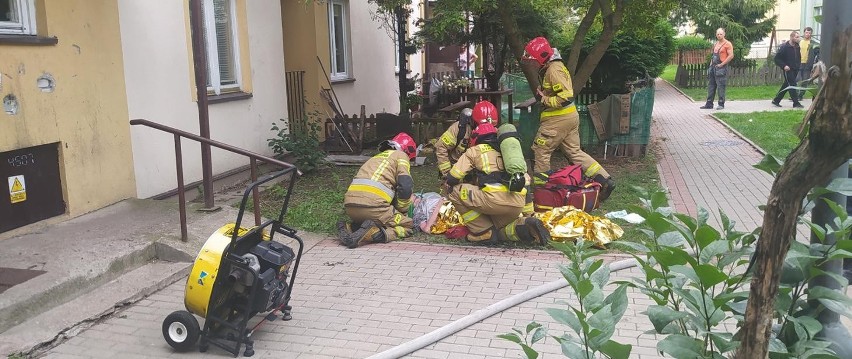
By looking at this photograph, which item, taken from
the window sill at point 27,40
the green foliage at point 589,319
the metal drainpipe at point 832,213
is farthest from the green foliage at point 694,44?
the green foliage at point 589,319

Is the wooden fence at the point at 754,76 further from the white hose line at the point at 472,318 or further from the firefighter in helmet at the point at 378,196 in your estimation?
the white hose line at the point at 472,318

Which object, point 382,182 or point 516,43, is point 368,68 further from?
point 382,182

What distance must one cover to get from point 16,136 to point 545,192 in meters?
5.05

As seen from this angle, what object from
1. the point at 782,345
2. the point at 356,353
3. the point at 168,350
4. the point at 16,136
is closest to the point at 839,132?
the point at 782,345

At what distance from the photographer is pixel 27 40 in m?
5.59

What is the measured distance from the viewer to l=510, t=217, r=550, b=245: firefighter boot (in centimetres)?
638

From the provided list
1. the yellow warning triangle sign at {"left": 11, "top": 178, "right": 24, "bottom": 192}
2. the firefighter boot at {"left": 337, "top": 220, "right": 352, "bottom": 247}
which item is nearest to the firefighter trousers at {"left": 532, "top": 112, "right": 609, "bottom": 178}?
the firefighter boot at {"left": 337, "top": 220, "right": 352, "bottom": 247}

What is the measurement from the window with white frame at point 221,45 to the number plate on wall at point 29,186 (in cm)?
300

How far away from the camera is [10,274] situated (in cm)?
485

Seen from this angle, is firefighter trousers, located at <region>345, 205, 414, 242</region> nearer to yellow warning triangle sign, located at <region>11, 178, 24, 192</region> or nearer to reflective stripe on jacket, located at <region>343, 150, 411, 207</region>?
reflective stripe on jacket, located at <region>343, 150, 411, 207</region>

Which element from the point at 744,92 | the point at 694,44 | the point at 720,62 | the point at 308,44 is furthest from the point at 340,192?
the point at 694,44

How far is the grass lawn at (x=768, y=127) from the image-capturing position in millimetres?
11348

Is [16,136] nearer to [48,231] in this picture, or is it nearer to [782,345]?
[48,231]

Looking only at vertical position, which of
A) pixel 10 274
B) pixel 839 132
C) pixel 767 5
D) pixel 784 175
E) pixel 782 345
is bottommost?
pixel 10 274
